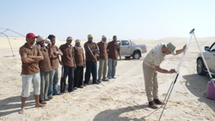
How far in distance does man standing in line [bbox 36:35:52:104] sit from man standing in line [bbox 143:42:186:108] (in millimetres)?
2751

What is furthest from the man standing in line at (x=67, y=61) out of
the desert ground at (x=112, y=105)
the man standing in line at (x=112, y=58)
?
the man standing in line at (x=112, y=58)

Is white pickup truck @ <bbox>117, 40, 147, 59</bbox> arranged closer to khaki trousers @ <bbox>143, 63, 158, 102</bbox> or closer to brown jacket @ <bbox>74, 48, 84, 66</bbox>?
brown jacket @ <bbox>74, 48, 84, 66</bbox>

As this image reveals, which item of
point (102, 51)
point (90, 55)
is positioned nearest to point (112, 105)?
point (90, 55)

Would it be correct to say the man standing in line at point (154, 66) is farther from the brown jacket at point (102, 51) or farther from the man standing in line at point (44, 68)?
the brown jacket at point (102, 51)

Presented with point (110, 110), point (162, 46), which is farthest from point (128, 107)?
point (162, 46)

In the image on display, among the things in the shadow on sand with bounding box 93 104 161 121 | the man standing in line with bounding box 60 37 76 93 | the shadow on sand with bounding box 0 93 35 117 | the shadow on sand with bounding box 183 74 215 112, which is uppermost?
the man standing in line with bounding box 60 37 76 93

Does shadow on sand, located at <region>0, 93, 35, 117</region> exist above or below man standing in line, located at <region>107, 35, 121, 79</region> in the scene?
below

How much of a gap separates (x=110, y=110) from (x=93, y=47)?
3.26 meters

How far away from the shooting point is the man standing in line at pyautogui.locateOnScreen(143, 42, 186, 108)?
3854 mm

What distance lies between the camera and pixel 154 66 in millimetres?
4188

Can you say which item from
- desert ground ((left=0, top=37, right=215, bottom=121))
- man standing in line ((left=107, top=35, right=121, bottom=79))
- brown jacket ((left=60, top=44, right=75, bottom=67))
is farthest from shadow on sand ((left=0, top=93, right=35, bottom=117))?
man standing in line ((left=107, top=35, right=121, bottom=79))

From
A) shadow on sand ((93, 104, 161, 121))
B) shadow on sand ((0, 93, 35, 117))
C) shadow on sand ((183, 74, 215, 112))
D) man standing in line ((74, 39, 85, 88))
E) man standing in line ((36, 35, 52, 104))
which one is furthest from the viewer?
man standing in line ((74, 39, 85, 88))

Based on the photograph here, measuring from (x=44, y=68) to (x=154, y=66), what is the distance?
9.91ft

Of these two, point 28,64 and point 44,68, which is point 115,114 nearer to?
point 44,68
